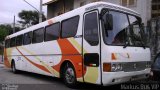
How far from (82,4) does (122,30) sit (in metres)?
16.4

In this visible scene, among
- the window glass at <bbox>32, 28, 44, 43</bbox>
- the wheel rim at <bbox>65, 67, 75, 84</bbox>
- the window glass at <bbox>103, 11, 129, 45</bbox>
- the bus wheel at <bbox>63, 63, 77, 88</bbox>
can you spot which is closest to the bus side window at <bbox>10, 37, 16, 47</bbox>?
the window glass at <bbox>32, 28, 44, 43</bbox>

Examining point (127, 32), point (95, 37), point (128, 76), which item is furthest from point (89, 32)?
point (128, 76)

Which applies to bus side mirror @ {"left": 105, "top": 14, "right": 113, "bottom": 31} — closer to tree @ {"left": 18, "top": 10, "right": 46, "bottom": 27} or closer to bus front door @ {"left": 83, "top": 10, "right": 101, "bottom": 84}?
bus front door @ {"left": 83, "top": 10, "right": 101, "bottom": 84}

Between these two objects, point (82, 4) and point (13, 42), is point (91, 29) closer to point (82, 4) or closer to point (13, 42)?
point (13, 42)

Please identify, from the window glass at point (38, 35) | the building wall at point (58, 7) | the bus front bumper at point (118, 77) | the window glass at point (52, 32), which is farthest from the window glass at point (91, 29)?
the building wall at point (58, 7)

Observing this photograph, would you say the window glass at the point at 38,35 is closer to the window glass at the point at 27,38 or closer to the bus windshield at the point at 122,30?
the window glass at the point at 27,38

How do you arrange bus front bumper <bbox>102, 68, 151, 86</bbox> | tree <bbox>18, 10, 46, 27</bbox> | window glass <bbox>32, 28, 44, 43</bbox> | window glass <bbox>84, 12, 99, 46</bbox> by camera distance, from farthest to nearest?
tree <bbox>18, 10, 46, 27</bbox>
window glass <bbox>32, 28, 44, 43</bbox>
window glass <bbox>84, 12, 99, 46</bbox>
bus front bumper <bbox>102, 68, 151, 86</bbox>

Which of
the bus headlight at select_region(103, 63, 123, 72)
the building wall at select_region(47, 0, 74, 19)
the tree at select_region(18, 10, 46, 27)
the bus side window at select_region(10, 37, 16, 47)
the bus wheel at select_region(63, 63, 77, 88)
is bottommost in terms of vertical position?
the bus wheel at select_region(63, 63, 77, 88)

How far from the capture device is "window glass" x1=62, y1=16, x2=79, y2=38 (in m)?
10.8

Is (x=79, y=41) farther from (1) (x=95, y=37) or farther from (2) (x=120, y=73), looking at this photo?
(2) (x=120, y=73)

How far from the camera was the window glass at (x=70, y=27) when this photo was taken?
1082cm

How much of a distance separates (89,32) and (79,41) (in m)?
0.66

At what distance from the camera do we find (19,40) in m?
17.8

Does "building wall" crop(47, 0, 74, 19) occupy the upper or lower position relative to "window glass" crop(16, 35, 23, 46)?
upper
